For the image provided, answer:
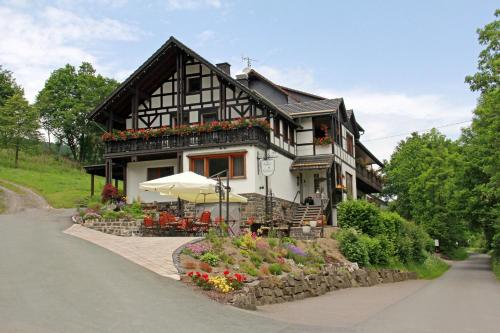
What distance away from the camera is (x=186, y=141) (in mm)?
29156

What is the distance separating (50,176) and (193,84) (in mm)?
23214

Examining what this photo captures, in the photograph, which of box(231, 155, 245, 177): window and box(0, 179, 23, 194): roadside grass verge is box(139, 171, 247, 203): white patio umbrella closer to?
box(231, 155, 245, 177): window

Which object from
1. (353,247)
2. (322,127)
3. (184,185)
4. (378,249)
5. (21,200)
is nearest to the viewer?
(184,185)

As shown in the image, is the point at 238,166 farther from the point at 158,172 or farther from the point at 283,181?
the point at 158,172

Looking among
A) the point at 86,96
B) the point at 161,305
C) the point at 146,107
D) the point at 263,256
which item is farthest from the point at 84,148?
the point at 161,305

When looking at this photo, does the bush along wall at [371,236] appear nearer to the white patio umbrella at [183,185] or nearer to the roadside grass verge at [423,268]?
the roadside grass verge at [423,268]

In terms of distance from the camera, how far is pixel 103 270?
1295 cm

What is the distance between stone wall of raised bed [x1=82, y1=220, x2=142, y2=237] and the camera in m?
23.1

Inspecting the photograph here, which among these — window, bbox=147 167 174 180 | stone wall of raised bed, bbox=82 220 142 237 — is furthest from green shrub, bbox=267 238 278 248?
window, bbox=147 167 174 180

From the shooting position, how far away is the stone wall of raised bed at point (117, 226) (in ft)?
75.7

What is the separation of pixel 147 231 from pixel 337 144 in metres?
15.5

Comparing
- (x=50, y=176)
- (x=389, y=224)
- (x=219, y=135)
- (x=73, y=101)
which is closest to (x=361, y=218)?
(x=389, y=224)

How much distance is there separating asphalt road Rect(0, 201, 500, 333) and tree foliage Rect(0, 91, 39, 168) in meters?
38.0

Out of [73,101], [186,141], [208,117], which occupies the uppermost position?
[73,101]
